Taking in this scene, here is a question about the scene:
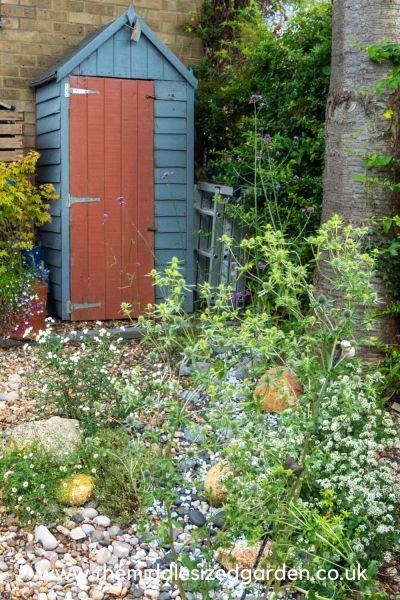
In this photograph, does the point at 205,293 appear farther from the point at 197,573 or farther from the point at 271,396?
the point at 271,396

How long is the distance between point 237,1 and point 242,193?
2.77 m

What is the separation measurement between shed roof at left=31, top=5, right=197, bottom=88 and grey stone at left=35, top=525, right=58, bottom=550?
473cm

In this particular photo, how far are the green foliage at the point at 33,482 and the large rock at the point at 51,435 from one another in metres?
0.09

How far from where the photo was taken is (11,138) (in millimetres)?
7379

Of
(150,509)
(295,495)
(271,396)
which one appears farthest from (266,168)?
(295,495)

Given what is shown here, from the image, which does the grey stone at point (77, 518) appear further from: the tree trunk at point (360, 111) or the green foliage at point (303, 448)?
the tree trunk at point (360, 111)

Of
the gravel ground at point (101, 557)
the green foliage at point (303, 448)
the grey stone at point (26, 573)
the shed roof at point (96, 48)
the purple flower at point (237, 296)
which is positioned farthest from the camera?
the shed roof at point (96, 48)

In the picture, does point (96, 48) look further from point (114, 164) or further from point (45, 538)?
point (45, 538)

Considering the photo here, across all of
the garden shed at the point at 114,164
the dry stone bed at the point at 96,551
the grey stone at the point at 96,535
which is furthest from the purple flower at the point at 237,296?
the grey stone at the point at 96,535

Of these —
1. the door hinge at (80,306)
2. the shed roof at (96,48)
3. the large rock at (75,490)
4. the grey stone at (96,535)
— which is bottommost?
the grey stone at (96,535)

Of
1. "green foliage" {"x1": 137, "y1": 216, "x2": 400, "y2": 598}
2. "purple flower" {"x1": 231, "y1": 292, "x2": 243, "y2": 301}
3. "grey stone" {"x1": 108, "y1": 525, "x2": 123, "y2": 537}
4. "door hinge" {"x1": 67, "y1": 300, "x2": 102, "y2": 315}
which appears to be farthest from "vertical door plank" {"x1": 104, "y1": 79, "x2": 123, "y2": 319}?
"green foliage" {"x1": 137, "y1": 216, "x2": 400, "y2": 598}

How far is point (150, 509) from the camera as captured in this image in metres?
3.81

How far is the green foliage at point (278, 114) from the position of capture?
6.33 m

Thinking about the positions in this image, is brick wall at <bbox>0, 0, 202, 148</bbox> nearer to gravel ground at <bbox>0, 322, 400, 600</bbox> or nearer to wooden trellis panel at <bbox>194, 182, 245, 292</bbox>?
wooden trellis panel at <bbox>194, 182, 245, 292</bbox>
